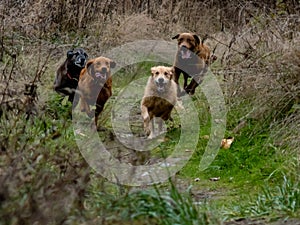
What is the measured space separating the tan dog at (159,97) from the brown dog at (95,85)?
23.4 inches

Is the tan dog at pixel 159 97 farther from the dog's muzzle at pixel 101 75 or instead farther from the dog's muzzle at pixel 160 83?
the dog's muzzle at pixel 101 75

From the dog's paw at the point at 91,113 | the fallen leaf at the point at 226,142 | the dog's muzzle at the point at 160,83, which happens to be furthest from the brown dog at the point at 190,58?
the fallen leaf at the point at 226,142

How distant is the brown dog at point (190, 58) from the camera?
11085 mm

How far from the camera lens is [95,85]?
9469mm

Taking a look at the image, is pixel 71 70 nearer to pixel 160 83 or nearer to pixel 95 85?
pixel 95 85

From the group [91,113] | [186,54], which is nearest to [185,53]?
[186,54]

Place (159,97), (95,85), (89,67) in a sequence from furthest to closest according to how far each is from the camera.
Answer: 1. (89,67)
2. (95,85)
3. (159,97)

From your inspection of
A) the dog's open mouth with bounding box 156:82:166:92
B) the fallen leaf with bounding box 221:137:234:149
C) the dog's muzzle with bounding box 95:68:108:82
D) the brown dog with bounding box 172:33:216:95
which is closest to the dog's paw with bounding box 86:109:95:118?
the dog's muzzle with bounding box 95:68:108:82

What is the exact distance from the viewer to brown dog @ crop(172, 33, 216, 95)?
11085 mm

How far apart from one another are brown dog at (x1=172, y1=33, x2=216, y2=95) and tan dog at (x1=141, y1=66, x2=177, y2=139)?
1578mm

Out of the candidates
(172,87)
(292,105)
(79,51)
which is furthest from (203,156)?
(79,51)

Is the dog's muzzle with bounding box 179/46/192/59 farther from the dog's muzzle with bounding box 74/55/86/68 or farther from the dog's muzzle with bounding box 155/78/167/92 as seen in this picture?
the dog's muzzle with bounding box 155/78/167/92

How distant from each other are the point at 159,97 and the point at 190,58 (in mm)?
2217

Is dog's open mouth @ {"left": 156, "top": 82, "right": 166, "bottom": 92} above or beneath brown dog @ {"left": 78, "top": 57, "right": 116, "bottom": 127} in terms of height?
above
